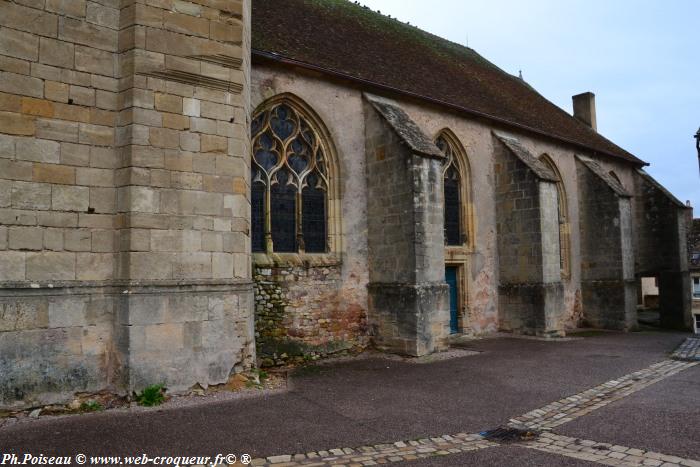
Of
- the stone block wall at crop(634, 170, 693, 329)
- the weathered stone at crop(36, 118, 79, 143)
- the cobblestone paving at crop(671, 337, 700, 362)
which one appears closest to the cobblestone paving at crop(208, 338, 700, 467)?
the weathered stone at crop(36, 118, 79, 143)

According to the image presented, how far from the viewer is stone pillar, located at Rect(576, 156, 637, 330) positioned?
16.7 m

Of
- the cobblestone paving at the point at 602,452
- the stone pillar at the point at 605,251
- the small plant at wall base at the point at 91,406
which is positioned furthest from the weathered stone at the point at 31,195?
the stone pillar at the point at 605,251

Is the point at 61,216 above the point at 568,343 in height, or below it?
above

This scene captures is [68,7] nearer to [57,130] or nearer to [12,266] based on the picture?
[57,130]

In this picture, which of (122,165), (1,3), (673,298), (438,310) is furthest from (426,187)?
(673,298)

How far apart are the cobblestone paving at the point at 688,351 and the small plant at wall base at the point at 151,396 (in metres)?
10.2

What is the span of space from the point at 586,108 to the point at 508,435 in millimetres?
21500

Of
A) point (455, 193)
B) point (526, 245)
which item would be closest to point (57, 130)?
point (455, 193)

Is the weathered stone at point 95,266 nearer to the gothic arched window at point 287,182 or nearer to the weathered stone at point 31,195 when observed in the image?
the weathered stone at point 31,195

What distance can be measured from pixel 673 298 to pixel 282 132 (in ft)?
52.8

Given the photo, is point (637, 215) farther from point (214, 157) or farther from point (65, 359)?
point (65, 359)

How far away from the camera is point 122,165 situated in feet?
22.7

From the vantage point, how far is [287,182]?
1105 cm

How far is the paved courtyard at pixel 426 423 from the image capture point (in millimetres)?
4953
